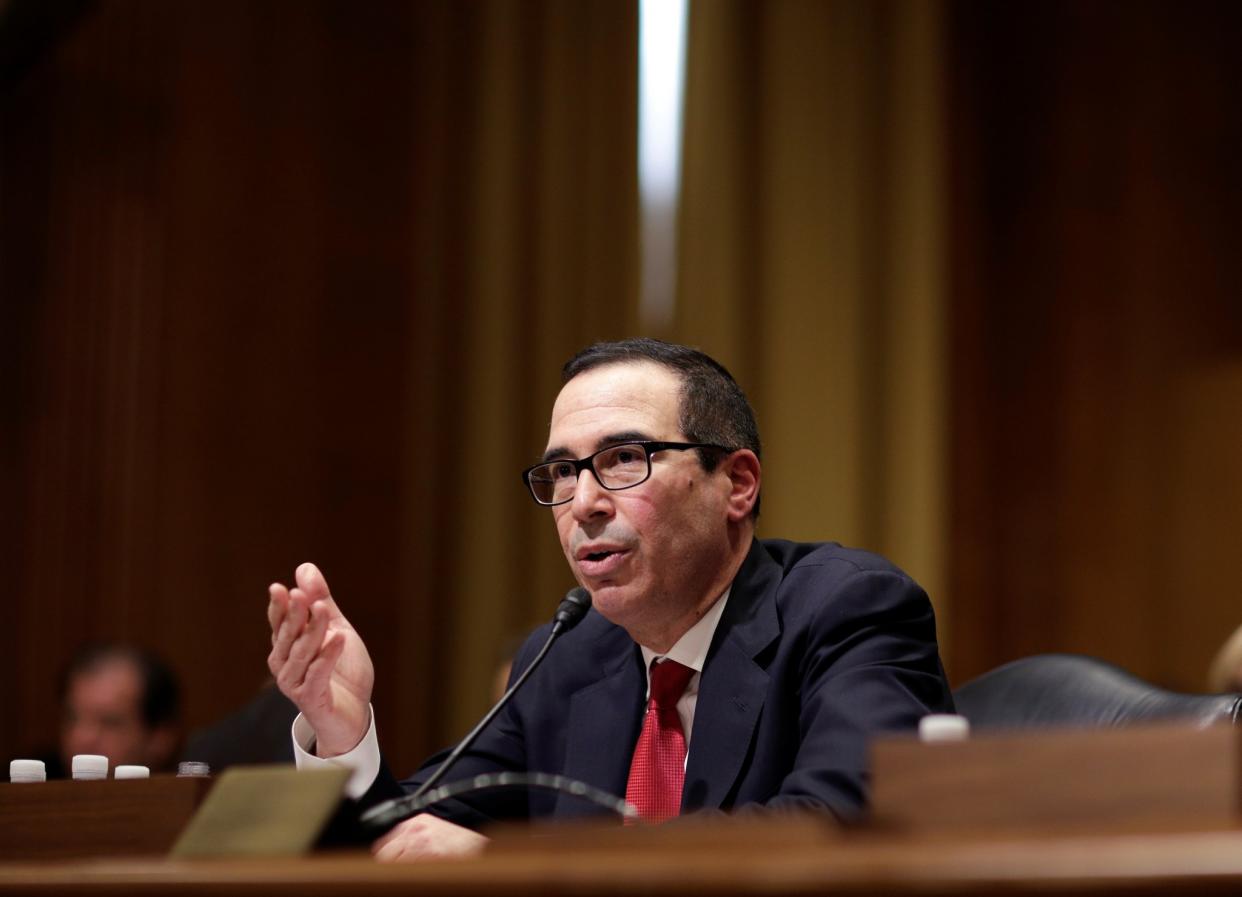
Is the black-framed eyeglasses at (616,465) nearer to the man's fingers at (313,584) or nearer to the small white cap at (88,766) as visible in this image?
the man's fingers at (313,584)

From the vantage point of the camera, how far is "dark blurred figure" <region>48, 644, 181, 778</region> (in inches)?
143

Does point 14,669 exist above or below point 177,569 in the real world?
below

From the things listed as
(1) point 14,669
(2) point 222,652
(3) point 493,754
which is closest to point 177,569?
(2) point 222,652

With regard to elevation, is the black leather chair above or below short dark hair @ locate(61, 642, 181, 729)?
above

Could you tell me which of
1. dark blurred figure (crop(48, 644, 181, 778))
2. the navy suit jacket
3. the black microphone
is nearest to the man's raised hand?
the navy suit jacket

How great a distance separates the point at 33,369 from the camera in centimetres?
426

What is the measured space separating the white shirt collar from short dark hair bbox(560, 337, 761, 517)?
177mm

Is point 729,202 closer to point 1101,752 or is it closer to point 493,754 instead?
point 493,754

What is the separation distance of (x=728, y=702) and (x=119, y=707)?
2.29 m

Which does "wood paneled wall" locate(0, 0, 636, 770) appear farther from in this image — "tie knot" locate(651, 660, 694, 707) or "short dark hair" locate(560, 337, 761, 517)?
"tie knot" locate(651, 660, 694, 707)

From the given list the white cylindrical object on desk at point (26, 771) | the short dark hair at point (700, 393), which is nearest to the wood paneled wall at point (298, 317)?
the short dark hair at point (700, 393)

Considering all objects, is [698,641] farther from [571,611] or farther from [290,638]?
[290,638]

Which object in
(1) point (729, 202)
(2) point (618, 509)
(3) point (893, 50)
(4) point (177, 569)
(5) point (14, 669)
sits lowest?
(5) point (14, 669)

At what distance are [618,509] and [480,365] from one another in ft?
8.97
